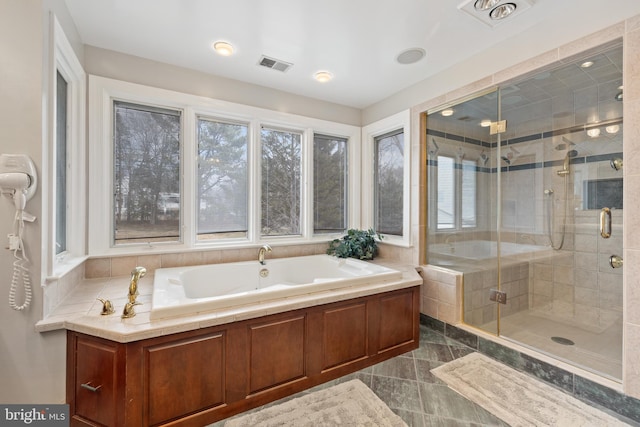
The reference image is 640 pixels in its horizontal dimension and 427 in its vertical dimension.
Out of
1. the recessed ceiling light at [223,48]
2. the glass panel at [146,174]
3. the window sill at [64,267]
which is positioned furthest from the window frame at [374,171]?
the window sill at [64,267]

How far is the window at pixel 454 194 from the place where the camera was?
288 cm

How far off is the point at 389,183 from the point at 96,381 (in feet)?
10.2

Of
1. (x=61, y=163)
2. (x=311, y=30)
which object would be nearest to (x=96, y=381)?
(x=61, y=163)

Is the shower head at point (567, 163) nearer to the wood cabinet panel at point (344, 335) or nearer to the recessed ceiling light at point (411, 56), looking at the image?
the recessed ceiling light at point (411, 56)

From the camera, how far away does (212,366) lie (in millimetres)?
1568

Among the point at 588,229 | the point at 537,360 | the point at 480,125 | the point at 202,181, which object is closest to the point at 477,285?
the point at 537,360

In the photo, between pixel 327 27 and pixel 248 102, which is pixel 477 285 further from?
pixel 248 102

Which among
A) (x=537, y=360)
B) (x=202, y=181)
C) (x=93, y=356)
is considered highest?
(x=202, y=181)

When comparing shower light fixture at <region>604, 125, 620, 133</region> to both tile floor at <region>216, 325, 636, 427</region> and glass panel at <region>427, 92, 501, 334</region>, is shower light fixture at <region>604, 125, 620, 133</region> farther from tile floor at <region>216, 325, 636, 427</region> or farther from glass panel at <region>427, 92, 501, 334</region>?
tile floor at <region>216, 325, 636, 427</region>

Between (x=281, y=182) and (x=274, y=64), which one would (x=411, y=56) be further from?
(x=281, y=182)

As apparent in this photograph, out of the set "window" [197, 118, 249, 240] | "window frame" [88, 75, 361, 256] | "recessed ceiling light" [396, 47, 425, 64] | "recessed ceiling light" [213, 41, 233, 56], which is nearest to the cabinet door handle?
"window frame" [88, 75, 361, 256]

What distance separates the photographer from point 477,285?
2568mm

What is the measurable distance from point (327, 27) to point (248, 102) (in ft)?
3.95

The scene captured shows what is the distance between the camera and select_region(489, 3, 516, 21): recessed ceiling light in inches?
69.7
